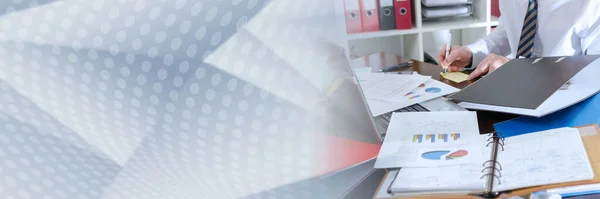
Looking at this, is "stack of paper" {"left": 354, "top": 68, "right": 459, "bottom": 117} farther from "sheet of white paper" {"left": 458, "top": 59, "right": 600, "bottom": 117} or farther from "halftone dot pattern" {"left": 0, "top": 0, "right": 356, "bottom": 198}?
"halftone dot pattern" {"left": 0, "top": 0, "right": 356, "bottom": 198}

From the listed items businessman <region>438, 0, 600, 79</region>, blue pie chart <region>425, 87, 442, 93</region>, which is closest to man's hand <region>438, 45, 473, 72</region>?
businessman <region>438, 0, 600, 79</region>

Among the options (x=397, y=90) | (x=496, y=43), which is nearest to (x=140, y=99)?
(x=397, y=90)

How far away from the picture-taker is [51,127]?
33 cm

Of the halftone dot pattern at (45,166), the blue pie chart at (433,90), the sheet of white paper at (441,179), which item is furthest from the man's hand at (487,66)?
the halftone dot pattern at (45,166)

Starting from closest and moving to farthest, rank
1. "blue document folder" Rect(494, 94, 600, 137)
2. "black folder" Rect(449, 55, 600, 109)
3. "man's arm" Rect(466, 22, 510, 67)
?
"blue document folder" Rect(494, 94, 600, 137) → "black folder" Rect(449, 55, 600, 109) → "man's arm" Rect(466, 22, 510, 67)

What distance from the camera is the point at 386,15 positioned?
2.30 metres

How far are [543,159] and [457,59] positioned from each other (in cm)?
79

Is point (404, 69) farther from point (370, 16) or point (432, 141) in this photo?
point (370, 16)

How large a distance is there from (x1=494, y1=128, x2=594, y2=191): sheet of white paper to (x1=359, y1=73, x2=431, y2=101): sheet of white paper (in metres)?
0.39

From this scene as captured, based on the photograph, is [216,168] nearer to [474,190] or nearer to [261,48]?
[261,48]

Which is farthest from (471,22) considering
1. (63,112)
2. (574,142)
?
(63,112)

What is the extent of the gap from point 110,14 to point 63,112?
0.24ft

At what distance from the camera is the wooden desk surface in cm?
83

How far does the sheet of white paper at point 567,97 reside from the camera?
0.80 meters
